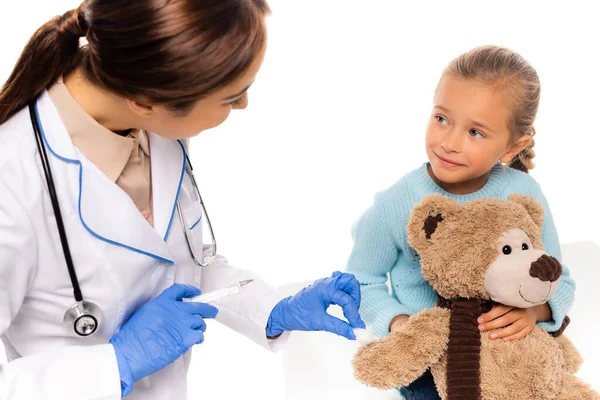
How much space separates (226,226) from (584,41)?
149 centimetres

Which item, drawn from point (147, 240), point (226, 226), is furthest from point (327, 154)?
point (147, 240)

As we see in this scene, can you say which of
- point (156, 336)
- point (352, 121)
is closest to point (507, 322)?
point (156, 336)

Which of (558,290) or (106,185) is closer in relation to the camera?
(106,185)

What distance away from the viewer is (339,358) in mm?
2078

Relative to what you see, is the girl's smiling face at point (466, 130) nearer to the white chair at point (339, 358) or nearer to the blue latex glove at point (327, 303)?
the blue latex glove at point (327, 303)

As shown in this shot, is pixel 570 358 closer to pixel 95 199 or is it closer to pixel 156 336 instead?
pixel 156 336

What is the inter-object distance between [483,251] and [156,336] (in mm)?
601

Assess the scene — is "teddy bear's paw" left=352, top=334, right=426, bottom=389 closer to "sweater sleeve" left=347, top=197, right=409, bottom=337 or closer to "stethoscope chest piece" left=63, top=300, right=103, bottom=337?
"sweater sleeve" left=347, top=197, right=409, bottom=337

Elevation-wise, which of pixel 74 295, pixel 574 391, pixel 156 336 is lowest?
pixel 574 391

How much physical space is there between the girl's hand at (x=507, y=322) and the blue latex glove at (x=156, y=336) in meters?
0.55

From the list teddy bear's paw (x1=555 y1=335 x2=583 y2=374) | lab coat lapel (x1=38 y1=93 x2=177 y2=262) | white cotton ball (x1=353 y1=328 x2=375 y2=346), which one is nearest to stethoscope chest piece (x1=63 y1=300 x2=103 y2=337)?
lab coat lapel (x1=38 y1=93 x2=177 y2=262)

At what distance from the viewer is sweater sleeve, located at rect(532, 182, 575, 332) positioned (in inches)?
63.1

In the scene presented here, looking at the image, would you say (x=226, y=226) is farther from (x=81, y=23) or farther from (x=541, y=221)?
(x=81, y=23)

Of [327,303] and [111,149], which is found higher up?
[111,149]
